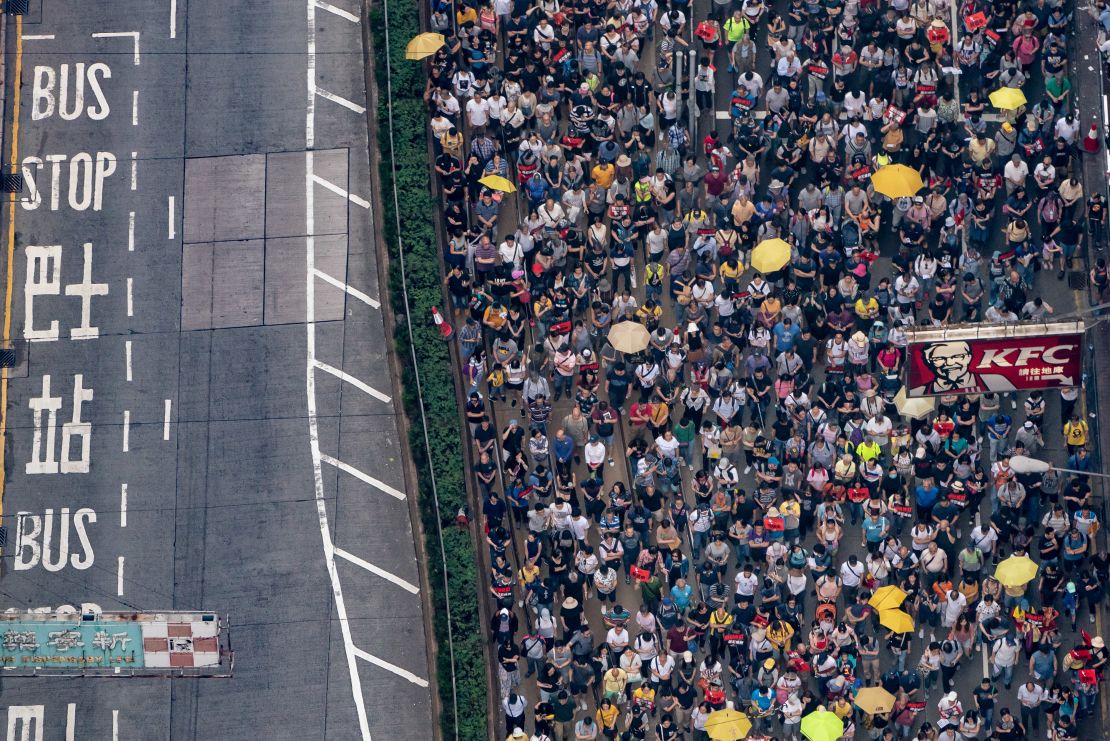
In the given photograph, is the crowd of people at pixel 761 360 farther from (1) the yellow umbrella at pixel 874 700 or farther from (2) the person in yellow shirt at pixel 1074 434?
(1) the yellow umbrella at pixel 874 700

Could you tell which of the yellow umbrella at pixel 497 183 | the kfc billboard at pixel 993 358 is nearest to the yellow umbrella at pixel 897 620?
the kfc billboard at pixel 993 358

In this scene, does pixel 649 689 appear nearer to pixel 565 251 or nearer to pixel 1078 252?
pixel 565 251

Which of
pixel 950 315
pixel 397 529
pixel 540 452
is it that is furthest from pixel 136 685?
pixel 950 315

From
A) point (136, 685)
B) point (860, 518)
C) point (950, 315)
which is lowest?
point (136, 685)

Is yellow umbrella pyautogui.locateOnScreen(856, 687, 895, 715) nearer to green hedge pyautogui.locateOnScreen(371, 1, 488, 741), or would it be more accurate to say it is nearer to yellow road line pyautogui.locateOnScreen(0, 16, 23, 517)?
green hedge pyautogui.locateOnScreen(371, 1, 488, 741)

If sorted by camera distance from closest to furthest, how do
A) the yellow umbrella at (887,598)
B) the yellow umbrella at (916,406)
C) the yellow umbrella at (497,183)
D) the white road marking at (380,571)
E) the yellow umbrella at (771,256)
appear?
the yellow umbrella at (887,598) < the yellow umbrella at (916,406) < the yellow umbrella at (771,256) < the white road marking at (380,571) < the yellow umbrella at (497,183)

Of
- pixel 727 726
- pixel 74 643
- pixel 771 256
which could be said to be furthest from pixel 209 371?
pixel 727 726

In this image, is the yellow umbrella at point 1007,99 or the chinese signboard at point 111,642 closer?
the chinese signboard at point 111,642
